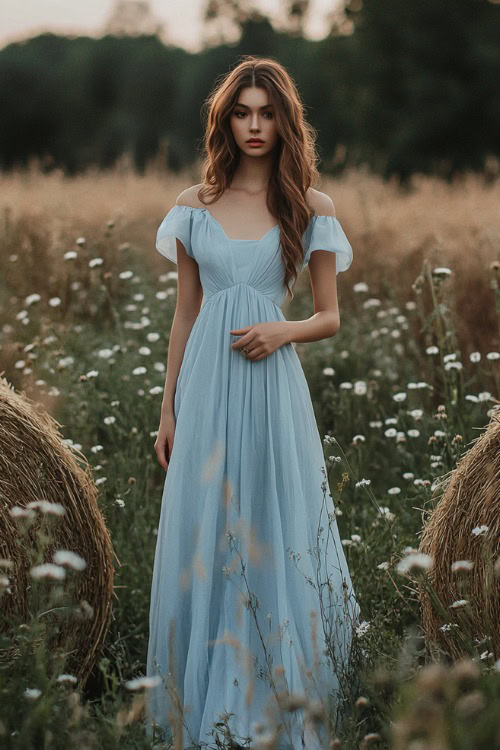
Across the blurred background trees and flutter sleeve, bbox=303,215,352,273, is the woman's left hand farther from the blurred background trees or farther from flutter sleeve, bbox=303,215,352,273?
the blurred background trees

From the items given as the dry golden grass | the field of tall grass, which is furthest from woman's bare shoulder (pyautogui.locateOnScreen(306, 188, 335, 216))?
the dry golden grass

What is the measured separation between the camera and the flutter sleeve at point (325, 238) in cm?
298

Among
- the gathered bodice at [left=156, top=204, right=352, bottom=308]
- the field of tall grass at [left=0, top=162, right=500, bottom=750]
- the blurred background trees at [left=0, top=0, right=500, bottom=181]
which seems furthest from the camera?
the blurred background trees at [left=0, top=0, right=500, bottom=181]

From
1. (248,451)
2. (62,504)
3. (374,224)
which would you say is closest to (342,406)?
(248,451)

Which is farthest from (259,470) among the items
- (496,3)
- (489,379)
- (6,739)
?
(496,3)

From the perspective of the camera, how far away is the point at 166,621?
288 cm

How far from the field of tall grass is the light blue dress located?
0.13 m

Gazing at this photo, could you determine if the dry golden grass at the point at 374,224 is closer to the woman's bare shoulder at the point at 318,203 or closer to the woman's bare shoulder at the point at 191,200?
the woman's bare shoulder at the point at 318,203

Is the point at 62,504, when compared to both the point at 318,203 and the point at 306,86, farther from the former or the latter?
the point at 306,86

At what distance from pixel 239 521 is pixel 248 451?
21 centimetres

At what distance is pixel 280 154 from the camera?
305cm

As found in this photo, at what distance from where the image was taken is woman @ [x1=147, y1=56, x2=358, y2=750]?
9.22 ft

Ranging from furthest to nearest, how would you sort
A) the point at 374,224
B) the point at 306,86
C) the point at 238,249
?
the point at 306,86 < the point at 374,224 < the point at 238,249

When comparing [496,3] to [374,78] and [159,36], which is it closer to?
[374,78]
